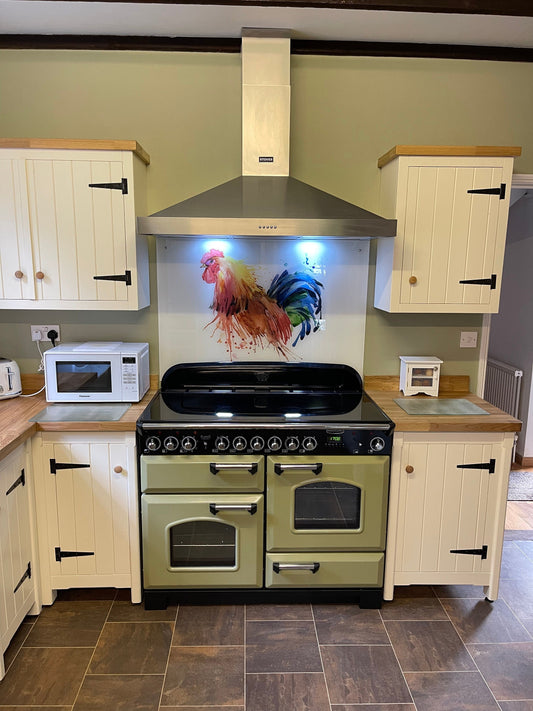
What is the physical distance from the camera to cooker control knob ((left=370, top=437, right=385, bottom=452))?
230cm

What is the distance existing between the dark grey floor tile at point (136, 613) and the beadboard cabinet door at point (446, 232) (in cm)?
183

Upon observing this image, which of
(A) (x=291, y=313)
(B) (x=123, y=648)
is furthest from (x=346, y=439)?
(B) (x=123, y=648)

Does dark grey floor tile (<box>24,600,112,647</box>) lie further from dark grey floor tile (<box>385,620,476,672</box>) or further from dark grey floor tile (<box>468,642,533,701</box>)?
dark grey floor tile (<box>468,642,533,701</box>)

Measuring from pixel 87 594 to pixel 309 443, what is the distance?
4.47ft

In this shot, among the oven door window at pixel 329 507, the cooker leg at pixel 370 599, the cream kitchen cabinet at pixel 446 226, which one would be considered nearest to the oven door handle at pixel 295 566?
the oven door window at pixel 329 507

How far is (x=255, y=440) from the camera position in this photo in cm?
226

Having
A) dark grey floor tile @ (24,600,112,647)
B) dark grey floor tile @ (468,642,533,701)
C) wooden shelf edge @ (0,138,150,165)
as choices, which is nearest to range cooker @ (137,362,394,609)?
dark grey floor tile @ (24,600,112,647)

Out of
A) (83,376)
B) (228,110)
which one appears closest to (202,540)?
(83,376)

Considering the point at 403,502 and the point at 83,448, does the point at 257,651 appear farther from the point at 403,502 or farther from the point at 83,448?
the point at 83,448

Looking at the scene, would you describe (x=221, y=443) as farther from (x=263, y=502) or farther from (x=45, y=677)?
(x=45, y=677)

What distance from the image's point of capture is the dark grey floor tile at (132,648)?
2.05 m

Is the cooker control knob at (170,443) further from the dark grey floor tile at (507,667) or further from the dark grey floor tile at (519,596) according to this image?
the dark grey floor tile at (519,596)

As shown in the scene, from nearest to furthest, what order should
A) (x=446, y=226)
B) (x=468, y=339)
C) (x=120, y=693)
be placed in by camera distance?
(x=120, y=693) < (x=446, y=226) < (x=468, y=339)

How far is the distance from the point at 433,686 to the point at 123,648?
1280 mm
